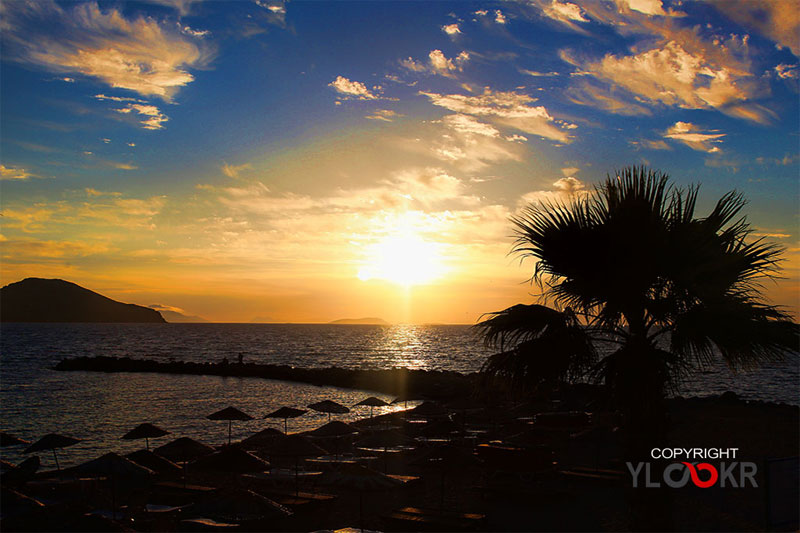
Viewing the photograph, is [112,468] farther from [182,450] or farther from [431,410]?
[431,410]

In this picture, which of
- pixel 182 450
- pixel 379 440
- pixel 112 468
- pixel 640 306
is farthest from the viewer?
pixel 379 440

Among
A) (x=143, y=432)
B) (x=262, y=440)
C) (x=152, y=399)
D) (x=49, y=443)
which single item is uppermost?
(x=143, y=432)

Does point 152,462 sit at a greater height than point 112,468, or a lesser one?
lesser

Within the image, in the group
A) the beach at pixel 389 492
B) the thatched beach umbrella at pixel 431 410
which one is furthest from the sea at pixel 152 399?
the thatched beach umbrella at pixel 431 410

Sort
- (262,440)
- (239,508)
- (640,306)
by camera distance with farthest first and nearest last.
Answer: (262,440) → (239,508) → (640,306)

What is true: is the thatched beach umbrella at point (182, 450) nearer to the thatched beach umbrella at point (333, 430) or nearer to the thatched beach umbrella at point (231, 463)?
the thatched beach umbrella at point (333, 430)

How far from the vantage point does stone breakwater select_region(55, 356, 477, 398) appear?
53.2 metres

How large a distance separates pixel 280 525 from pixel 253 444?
433cm

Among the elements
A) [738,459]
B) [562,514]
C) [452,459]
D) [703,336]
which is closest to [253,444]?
[452,459]

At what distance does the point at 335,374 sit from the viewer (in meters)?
62.4

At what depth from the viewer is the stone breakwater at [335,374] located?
5319cm

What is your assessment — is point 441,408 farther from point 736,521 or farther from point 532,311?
point 532,311

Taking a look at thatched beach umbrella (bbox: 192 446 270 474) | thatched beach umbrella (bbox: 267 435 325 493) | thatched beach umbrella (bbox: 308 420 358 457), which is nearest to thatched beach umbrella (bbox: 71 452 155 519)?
thatched beach umbrella (bbox: 192 446 270 474)

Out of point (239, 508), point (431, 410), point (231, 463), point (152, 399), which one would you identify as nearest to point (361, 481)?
point (239, 508)
